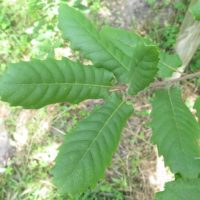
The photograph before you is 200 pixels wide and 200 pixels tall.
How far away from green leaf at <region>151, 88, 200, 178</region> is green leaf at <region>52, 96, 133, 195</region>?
0.14m

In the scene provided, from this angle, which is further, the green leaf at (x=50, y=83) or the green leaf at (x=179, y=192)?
the green leaf at (x=50, y=83)

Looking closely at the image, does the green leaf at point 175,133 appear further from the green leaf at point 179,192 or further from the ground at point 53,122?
the ground at point 53,122

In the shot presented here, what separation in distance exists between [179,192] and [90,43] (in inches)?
25.4

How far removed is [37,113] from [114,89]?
2258 mm

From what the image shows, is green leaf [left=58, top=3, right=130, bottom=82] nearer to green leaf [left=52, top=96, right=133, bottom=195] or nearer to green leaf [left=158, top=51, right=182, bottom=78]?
green leaf [left=52, top=96, right=133, bottom=195]

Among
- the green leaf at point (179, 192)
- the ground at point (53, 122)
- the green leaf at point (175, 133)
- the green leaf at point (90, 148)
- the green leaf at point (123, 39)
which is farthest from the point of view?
the ground at point (53, 122)

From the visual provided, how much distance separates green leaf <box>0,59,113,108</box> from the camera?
1.15 m

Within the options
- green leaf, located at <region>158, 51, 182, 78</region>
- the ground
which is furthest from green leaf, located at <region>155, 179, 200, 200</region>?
the ground

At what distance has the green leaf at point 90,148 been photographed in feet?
3.66

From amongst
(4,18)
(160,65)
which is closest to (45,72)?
(160,65)

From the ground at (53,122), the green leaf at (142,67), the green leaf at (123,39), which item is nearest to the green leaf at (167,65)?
the green leaf at (123,39)

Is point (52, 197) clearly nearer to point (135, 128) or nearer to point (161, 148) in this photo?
point (135, 128)

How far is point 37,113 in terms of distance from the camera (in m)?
3.52

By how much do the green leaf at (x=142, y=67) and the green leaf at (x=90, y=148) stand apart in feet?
0.29
